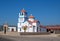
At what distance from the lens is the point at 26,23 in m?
68.6

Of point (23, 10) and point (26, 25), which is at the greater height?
point (23, 10)

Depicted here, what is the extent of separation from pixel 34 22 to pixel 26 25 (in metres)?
3.30

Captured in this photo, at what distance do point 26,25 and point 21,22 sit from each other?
3.02m

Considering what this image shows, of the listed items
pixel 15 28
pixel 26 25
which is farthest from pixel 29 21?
pixel 15 28

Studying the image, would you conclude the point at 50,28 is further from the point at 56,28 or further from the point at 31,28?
the point at 31,28

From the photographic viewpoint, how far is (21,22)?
7019cm

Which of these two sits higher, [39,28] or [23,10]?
[23,10]

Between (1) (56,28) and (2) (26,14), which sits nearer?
(1) (56,28)

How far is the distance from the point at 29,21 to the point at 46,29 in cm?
772

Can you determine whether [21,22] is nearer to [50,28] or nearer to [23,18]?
[23,18]

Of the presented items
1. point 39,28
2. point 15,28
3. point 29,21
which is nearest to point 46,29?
point 39,28

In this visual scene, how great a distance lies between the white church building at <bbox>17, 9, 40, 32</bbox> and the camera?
67.2 meters

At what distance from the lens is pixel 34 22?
223 ft

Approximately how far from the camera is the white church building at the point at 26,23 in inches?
2648
